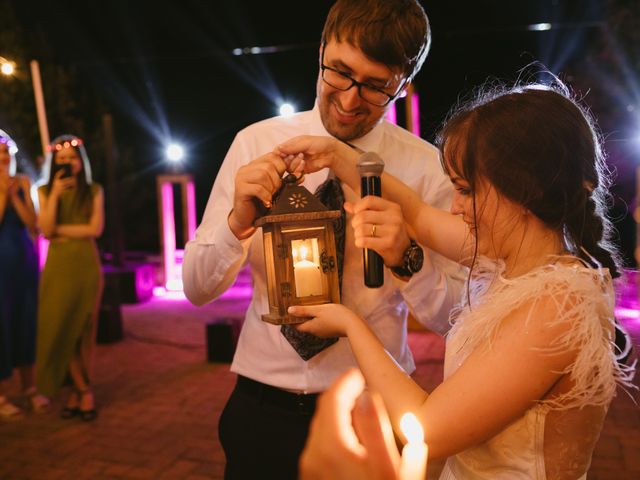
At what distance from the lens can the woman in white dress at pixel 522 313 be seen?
1.20 metres

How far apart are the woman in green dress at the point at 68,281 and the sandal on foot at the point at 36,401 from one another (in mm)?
270

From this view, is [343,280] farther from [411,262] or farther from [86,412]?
[86,412]

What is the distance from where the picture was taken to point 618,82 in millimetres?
8352

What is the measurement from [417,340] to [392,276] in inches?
185

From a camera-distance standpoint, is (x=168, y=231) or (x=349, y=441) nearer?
(x=349, y=441)

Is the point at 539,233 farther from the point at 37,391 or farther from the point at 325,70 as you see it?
the point at 37,391

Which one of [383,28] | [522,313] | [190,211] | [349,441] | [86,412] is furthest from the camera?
[190,211]

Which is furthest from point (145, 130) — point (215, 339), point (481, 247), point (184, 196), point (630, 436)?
point (481, 247)

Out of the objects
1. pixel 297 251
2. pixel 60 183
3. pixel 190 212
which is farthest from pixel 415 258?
pixel 190 212

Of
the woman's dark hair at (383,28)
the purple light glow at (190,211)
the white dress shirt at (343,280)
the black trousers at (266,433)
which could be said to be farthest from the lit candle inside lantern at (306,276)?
the purple light glow at (190,211)

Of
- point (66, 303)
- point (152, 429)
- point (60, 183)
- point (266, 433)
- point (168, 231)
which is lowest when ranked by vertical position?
point (152, 429)

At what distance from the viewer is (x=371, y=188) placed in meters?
1.45

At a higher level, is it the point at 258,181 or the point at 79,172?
the point at 79,172

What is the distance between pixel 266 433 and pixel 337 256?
0.59m
